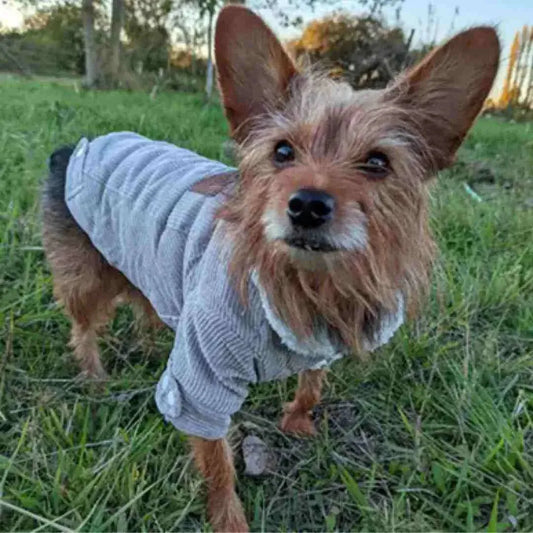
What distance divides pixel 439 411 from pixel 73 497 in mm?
1366

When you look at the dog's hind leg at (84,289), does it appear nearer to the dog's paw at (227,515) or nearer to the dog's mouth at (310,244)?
the dog's paw at (227,515)

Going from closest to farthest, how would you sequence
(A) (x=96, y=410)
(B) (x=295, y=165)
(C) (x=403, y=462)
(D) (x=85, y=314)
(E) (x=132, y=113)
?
(B) (x=295, y=165)
(C) (x=403, y=462)
(A) (x=96, y=410)
(D) (x=85, y=314)
(E) (x=132, y=113)

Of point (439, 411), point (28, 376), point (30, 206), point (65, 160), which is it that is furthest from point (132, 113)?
point (439, 411)

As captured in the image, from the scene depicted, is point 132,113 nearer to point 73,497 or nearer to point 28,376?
point 28,376

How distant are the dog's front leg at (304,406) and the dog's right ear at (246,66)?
3.23ft

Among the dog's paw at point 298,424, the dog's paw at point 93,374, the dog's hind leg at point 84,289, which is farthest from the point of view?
the dog's hind leg at point 84,289

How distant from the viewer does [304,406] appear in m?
2.43

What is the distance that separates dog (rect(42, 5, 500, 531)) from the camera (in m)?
1.62

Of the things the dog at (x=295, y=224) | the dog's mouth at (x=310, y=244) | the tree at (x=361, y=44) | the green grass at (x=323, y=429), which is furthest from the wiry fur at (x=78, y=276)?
the tree at (x=361, y=44)

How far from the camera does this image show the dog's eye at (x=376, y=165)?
5.66 feet

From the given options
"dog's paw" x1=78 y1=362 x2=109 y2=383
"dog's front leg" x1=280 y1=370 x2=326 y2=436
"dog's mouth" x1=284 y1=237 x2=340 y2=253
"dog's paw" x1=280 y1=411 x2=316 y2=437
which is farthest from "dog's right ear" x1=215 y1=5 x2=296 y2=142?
"dog's paw" x1=78 y1=362 x2=109 y2=383

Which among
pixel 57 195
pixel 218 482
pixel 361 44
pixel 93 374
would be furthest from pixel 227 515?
pixel 361 44

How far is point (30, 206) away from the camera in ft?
12.0

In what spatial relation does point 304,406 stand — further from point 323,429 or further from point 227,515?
point 227,515
